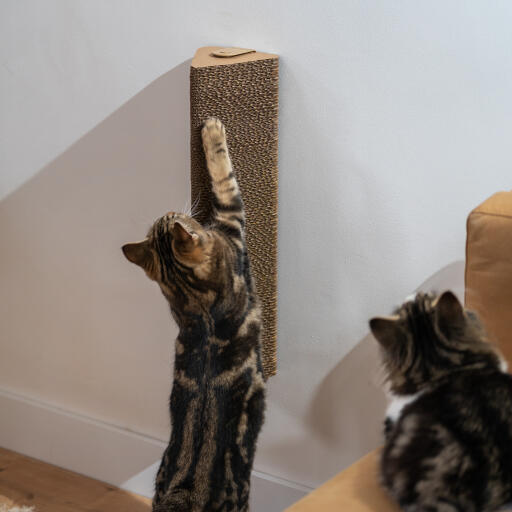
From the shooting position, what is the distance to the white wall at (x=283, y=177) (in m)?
1.58

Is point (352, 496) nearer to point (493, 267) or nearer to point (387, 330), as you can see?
point (387, 330)

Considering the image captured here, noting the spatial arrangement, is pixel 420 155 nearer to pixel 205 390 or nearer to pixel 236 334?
pixel 236 334

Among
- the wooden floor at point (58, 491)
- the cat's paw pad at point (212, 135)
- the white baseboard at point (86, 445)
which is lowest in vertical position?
the wooden floor at point (58, 491)

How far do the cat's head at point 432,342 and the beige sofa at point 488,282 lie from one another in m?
0.06

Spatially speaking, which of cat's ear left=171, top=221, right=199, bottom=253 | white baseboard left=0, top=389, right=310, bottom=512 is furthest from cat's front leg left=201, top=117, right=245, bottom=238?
white baseboard left=0, top=389, right=310, bottom=512

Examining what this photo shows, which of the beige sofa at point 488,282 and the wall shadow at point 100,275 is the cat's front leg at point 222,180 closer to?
the wall shadow at point 100,275

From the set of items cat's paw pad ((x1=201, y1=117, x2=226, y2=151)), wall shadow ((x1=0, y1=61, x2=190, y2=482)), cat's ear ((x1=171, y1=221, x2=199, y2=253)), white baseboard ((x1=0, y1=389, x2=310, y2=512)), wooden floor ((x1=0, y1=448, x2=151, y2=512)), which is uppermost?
cat's paw pad ((x1=201, y1=117, x2=226, y2=151))

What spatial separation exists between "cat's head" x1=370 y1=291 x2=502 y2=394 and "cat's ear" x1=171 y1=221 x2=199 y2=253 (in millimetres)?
445

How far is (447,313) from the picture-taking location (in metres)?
1.14

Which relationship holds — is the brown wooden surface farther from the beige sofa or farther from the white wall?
the white wall

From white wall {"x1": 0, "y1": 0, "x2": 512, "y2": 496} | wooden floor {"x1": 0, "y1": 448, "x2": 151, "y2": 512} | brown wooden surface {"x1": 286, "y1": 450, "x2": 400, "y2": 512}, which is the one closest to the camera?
brown wooden surface {"x1": 286, "y1": 450, "x2": 400, "y2": 512}

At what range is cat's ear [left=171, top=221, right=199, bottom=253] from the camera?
55.6 inches

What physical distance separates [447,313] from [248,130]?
76cm

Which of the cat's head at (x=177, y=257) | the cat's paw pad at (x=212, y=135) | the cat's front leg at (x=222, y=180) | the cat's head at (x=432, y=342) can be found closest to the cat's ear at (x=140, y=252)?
the cat's head at (x=177, y=257)
